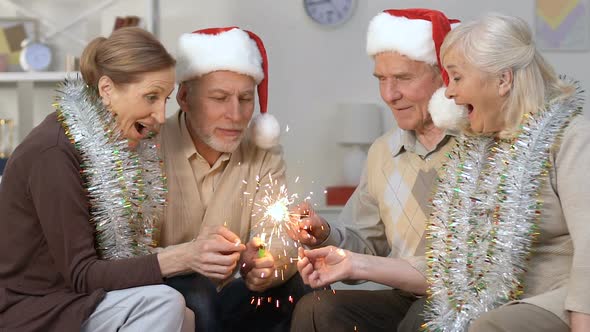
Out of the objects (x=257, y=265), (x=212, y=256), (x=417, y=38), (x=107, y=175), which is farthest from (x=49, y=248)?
(x=417, y=38)

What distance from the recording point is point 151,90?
2.40m

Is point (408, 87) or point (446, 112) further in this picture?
point (408, 87)

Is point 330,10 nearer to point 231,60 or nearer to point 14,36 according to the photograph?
point 14,36

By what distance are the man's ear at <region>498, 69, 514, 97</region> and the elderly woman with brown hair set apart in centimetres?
92

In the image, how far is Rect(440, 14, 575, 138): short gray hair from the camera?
2174 mm

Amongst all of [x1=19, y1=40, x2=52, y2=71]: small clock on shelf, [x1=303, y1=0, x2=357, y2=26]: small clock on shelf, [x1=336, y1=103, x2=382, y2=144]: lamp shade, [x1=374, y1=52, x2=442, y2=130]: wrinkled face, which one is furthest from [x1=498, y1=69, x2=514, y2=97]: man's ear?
[x1=19, y1=40, x2=52, y2=71]: small clock on shelf

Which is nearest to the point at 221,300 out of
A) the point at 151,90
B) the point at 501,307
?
the point at 151,90

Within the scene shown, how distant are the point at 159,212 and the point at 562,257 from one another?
1.16 m

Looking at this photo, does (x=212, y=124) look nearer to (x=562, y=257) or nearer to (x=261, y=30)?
(x=562, y=257)

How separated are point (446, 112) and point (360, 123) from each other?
6.46ft

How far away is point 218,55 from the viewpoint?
9.16 ft

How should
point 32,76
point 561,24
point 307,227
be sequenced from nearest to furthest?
point 307,227
point 32,76
point 561,24

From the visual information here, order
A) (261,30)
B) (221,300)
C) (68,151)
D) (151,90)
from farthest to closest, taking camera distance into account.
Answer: (261,30) < (221,300) < (151,90) < (68,151)

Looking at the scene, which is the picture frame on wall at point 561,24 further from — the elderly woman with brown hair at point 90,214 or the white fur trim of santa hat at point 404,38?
the elderly woman with brown hair at point 90,214
